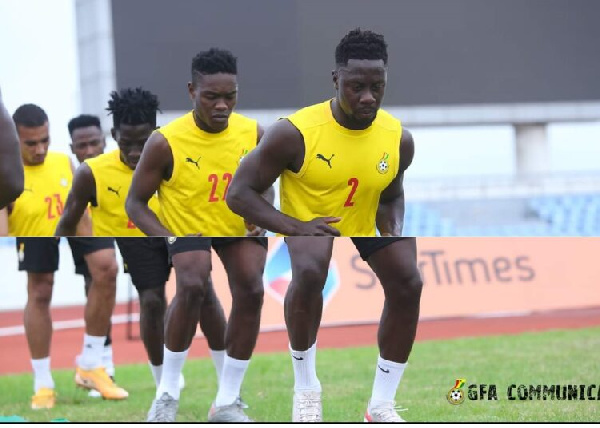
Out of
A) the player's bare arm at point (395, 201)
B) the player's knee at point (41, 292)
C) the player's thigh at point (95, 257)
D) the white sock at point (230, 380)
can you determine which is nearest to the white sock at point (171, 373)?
the white sock at point (230, 380)

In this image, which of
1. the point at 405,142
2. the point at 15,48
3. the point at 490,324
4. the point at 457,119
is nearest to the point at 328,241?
the point at 405,142

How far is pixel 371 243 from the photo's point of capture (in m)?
3.38

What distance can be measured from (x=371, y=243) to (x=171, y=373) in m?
0.86

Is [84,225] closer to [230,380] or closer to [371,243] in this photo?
[230,380]

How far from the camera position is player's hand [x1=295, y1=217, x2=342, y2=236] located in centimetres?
345

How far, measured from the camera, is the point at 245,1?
5.78m

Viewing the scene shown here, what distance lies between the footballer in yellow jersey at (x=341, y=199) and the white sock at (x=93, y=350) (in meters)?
0.78

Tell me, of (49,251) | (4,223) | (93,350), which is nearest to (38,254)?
(49,251)

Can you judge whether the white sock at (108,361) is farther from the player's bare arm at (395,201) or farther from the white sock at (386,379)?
the player's bare arm at (395,201)

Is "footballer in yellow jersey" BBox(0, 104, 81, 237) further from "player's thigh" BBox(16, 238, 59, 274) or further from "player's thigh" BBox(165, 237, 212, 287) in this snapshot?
"player's thigh" BBox(165, 237, 212, 287)

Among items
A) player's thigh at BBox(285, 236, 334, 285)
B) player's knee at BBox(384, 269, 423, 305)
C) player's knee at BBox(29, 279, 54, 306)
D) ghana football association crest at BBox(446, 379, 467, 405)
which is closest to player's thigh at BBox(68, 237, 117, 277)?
player's knee at BBox(29, 279, 54, 306)

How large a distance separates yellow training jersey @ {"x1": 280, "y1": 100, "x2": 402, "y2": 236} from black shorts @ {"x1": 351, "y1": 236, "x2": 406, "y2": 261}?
0.58ft

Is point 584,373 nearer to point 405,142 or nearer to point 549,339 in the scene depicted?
point 549,339

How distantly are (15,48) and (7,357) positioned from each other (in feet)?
6.48
